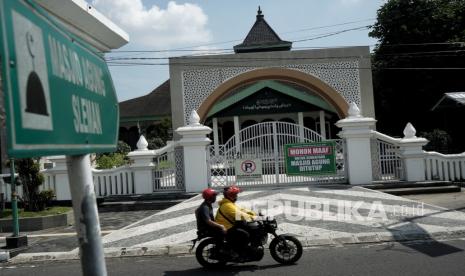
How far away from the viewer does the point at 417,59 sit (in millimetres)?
28125

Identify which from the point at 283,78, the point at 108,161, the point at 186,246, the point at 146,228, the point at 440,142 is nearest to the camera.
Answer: the point at 186,246

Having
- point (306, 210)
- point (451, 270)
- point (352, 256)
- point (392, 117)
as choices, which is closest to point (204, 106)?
point (306, 210)

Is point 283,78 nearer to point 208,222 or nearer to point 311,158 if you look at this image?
point 311,158

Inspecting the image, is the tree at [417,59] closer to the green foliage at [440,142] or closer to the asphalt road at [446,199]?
the green foliage at [440,142]

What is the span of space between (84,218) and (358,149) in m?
12.9

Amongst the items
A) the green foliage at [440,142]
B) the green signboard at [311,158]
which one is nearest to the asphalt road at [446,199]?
the green signboard at [311,158]

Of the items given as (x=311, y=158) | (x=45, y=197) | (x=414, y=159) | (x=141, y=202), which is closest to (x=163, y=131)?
(x=141, y=202)

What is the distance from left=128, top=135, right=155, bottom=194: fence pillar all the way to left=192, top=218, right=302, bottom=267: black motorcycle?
291 inches

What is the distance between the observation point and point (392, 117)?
97.8ft

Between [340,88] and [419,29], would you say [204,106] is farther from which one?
[419,29]

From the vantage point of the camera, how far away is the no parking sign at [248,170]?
14086mm

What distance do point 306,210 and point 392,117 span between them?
20.9 metres

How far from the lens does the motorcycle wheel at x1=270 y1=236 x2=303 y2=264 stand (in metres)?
6.78

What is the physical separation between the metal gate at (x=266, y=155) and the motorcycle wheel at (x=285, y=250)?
7.28 metres
